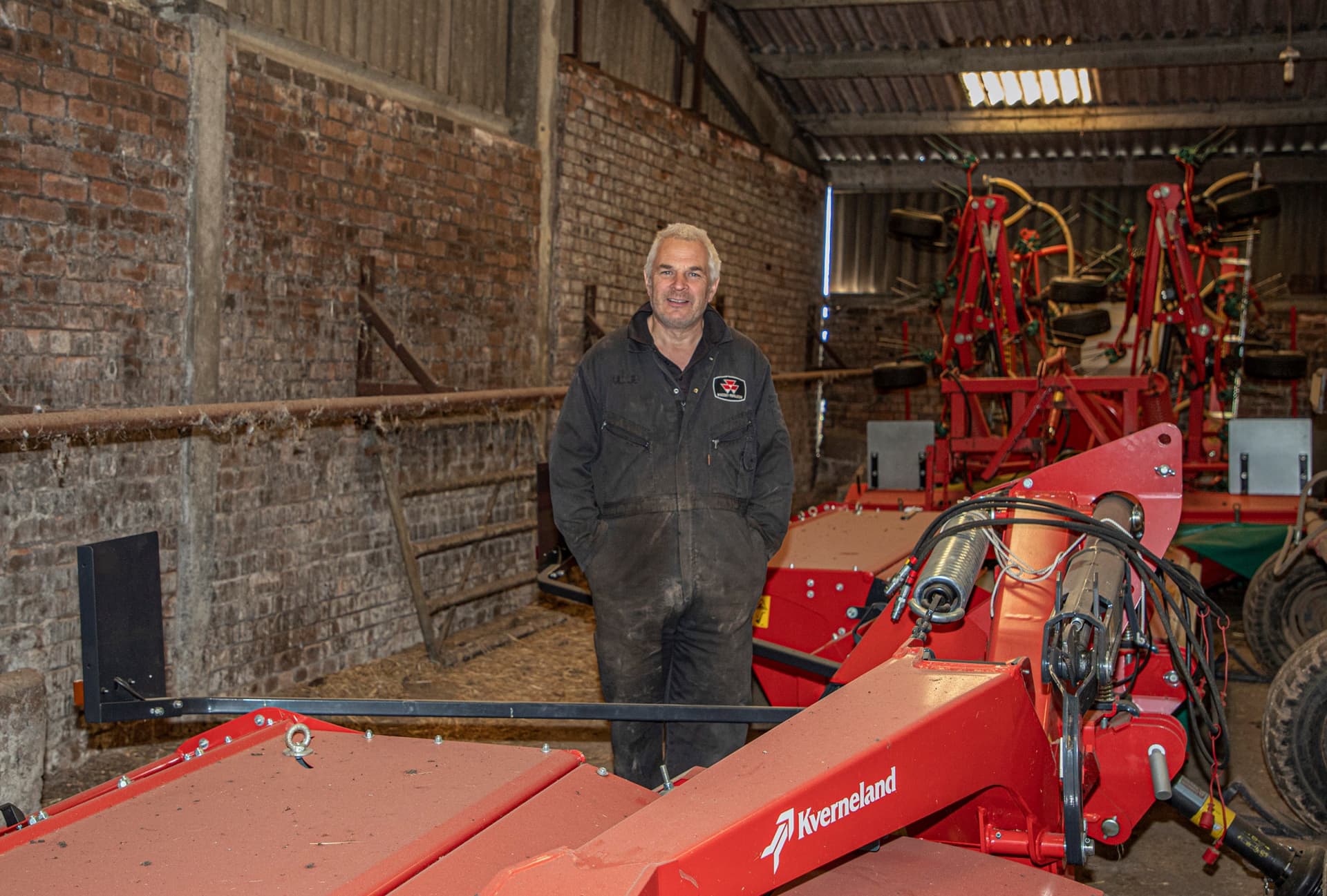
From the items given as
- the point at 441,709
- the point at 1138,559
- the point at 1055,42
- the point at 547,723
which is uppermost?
the point at 1055,42

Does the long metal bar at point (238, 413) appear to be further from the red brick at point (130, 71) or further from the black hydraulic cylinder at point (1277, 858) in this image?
the black hydraulic cylinder at point (1277, 858)

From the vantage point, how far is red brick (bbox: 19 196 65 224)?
433 cm

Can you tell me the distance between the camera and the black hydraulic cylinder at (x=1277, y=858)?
9.42 ft

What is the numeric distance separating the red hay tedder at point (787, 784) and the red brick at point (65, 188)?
259 cm

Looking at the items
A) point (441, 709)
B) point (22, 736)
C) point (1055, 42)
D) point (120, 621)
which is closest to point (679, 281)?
point (441, 709)

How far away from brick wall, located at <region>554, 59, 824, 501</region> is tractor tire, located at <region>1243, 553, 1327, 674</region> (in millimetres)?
4173

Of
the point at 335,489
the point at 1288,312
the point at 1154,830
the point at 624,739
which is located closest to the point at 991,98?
the point at 1288,312

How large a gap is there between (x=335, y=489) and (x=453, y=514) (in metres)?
1.07

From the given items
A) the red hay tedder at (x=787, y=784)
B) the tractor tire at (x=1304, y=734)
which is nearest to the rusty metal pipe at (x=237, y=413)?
the red hay tedder at (x=787, y=784)

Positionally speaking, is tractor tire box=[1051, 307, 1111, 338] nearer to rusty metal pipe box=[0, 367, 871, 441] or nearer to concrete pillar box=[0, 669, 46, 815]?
rusty metal pipe box=[0, 367, 871, 441]

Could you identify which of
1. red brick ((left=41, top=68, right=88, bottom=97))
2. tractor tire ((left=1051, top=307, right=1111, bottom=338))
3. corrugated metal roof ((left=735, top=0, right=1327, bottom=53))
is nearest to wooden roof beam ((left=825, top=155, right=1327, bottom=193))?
corrugated metal roof ((left=735, top=0, right=1327, bottom=53))

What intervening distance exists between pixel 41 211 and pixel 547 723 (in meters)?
2.75

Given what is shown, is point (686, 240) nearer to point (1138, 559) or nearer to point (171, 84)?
point (1138, 559)

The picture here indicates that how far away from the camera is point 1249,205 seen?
8688 mm
